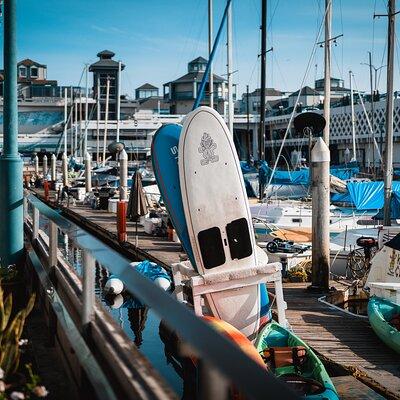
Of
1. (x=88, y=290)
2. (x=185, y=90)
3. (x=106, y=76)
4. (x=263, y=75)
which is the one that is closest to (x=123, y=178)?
(x=263, y=75)

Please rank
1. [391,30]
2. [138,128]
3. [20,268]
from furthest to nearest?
[138,128]
[391,30]
[20,268]

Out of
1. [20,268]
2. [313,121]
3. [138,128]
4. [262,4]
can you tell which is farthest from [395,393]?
[138,128]

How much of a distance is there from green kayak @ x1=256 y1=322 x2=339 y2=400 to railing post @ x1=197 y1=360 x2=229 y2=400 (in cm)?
451

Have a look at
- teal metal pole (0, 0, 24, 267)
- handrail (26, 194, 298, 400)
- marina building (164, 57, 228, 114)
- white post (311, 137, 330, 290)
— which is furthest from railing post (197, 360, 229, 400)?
marina building (164, 57, 228, 114)

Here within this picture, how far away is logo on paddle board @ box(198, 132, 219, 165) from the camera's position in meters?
9.62

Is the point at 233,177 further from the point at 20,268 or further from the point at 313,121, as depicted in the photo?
the point at 313,121

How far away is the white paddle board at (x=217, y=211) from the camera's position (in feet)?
30.6

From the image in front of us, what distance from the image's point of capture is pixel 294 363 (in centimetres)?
827

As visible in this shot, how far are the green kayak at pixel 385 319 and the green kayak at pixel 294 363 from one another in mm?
1880

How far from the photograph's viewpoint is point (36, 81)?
13275cm

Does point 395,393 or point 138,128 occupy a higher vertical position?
point 138,128

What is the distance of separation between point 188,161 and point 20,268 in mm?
2864

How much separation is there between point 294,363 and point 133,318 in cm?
216

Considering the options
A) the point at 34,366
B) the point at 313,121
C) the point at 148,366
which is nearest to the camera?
the point at 148,366
